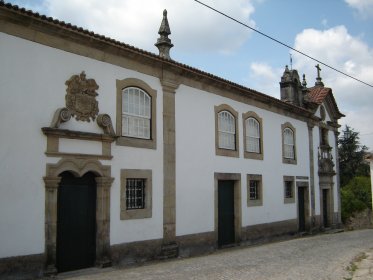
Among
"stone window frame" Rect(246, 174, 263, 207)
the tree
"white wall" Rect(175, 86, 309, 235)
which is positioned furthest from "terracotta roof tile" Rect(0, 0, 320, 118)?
the tree

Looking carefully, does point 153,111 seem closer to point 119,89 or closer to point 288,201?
point 119,89

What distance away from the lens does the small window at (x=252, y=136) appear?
15.6 meters

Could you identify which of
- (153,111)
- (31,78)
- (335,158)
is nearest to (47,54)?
(31,78)

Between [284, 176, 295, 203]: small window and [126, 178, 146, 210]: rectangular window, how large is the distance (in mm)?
8272

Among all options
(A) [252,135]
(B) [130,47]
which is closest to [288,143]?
(A) [252,135]

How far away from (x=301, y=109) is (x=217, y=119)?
21.3ft

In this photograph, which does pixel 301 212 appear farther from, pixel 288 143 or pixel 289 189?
pixel 288 143

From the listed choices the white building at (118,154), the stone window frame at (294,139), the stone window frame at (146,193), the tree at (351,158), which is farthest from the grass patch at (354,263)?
the tree at (351,158)

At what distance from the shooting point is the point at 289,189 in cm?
1820

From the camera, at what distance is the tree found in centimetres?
3834

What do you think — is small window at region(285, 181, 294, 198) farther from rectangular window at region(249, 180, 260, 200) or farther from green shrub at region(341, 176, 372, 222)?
green shrub at region(341, 176, 372, 222)

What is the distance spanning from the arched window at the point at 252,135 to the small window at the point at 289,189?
257cm

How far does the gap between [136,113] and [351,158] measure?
32195mm

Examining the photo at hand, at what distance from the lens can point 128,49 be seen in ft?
34.9
